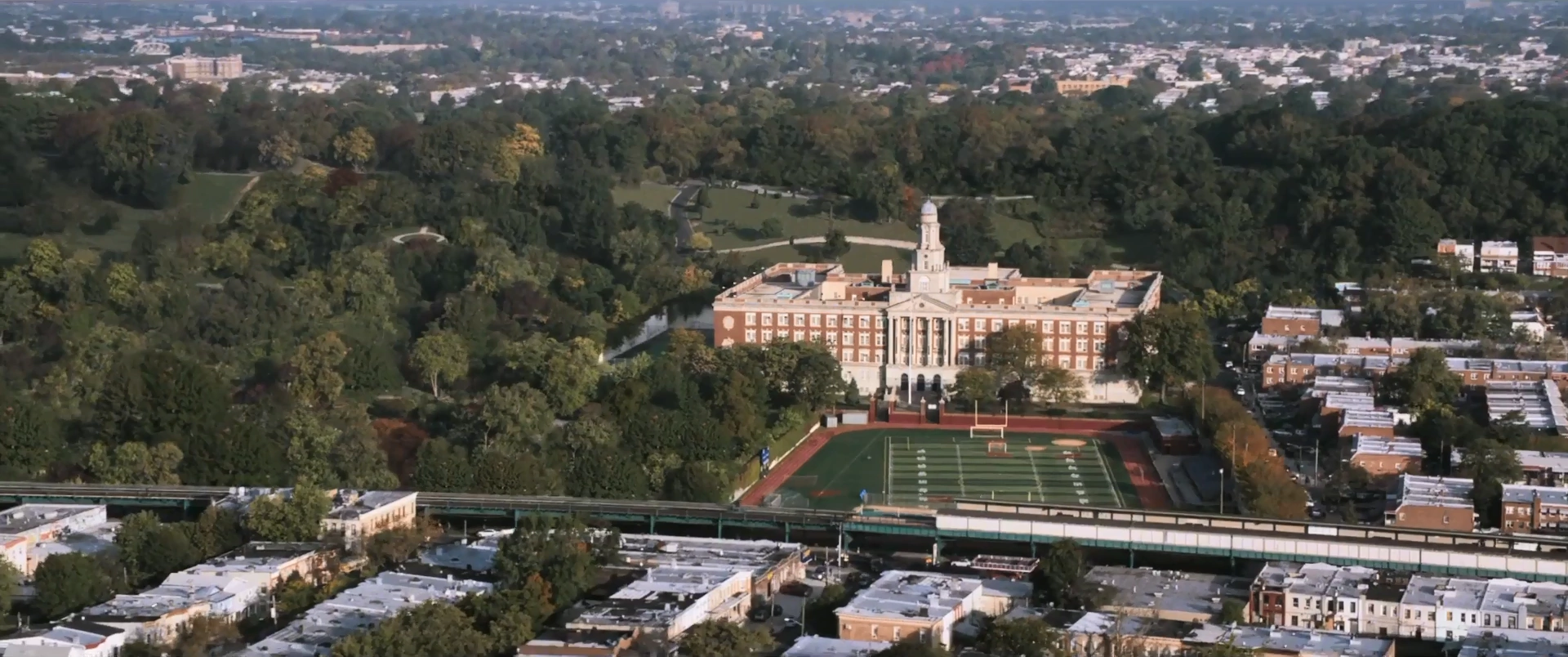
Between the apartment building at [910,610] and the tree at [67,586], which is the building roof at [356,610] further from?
the apartment building at [910,610]

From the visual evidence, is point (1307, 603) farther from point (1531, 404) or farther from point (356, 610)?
point (1531, 404)

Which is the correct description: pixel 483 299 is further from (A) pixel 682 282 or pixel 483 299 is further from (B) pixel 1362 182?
(B) pixel 1362 182

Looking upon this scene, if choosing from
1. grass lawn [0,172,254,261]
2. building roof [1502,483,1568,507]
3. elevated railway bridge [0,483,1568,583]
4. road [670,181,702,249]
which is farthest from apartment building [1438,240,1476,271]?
grass lawn [0,172,254,261]

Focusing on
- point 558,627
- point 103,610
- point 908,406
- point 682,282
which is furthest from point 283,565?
point 682,282

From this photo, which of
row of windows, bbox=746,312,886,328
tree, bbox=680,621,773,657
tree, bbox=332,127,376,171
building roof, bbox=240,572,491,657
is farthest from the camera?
tree, bbox=332,127,376,171

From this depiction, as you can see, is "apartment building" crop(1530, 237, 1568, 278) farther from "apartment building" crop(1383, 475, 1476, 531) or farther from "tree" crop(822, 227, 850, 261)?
"apartment building" crop(1383, 475, 1476, 531)

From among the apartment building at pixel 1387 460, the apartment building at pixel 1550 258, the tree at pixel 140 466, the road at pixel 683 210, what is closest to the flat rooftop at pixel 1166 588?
the apartment building at pixel 1387 460

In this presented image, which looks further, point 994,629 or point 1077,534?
point 1077,534
